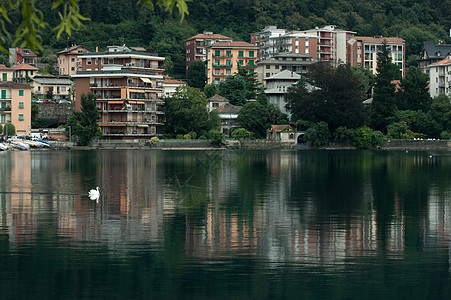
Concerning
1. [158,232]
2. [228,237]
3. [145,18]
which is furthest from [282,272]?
[145,18]

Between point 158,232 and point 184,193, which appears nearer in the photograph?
point 158,232

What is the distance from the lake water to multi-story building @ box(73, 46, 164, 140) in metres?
59.6

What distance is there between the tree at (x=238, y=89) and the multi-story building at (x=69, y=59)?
3147 centimetres

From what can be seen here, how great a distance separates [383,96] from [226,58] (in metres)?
41.0

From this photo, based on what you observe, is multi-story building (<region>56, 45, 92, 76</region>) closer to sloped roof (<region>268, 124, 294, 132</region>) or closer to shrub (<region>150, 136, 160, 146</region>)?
shrub (<region>150, 136, 160, 146</region>)

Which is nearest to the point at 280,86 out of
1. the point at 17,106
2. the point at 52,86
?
the point at 17,106

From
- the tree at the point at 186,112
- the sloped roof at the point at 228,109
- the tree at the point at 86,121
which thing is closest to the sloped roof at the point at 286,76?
the sloped roof at the point at 228,109

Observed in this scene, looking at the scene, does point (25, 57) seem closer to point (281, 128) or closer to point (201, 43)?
point (201, 43)

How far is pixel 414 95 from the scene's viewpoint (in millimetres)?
107500

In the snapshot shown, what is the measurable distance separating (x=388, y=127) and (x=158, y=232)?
83819mm

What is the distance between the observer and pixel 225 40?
469ft

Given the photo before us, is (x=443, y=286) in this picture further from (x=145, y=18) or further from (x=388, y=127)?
(x=145, y=18)

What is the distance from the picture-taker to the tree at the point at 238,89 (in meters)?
118

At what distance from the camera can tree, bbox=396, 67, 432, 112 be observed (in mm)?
106875
